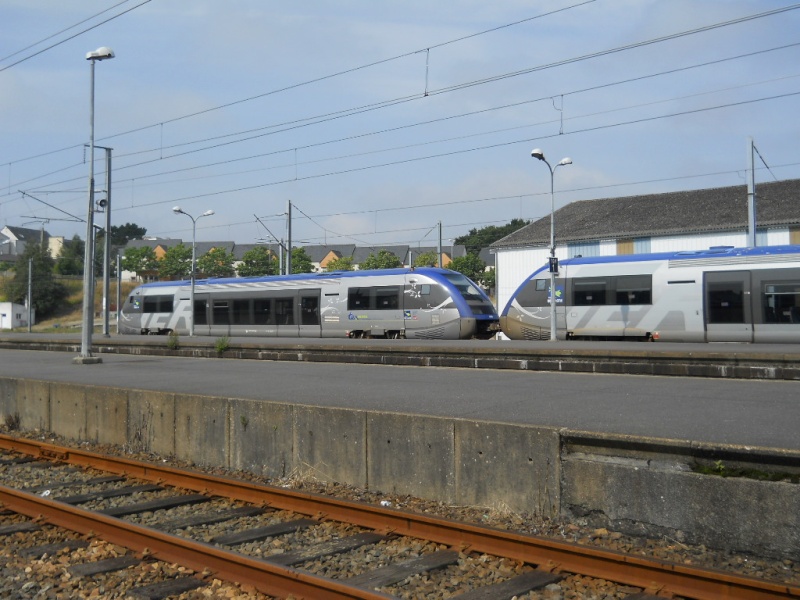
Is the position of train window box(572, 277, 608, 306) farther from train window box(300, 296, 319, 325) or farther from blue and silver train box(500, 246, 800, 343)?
train window box(300, 296, 319, 325)

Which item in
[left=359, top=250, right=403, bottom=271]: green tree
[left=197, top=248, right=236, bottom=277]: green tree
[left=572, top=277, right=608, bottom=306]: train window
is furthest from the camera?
[left=197, top=248, right=236, bottom=277]: green tree

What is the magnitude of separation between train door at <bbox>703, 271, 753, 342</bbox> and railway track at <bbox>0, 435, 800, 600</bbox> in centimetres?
1772

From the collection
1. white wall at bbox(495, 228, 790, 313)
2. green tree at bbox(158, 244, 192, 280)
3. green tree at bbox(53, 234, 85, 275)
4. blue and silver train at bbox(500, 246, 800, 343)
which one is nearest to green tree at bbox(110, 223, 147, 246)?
green tree at bbox(53, 234, 85, 275)

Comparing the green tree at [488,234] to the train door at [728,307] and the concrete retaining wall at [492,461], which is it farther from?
the concrete retaining wall at [492,461]

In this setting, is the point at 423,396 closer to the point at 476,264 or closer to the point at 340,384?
the point at 340,384

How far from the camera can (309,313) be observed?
3312cm

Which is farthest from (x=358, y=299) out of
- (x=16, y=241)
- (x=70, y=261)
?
(x=16, y=241)

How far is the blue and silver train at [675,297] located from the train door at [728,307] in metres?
0.03

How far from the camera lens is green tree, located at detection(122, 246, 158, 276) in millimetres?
111500

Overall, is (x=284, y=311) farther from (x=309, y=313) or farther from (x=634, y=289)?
(x=634, y=289)

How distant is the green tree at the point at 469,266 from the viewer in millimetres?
94500

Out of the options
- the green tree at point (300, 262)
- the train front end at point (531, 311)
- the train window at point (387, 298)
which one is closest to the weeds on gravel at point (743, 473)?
the train front end at point (531, 311)

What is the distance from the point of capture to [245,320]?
3600 centimetres

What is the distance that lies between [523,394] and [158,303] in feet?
107
